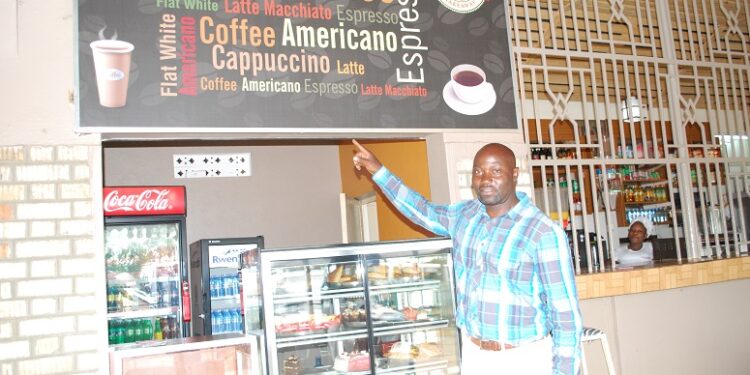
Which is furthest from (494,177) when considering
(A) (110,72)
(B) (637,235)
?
(B) (637,235)

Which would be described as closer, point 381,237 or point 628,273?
point 628,273

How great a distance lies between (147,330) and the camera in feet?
19.8

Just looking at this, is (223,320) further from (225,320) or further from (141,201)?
(141,201)

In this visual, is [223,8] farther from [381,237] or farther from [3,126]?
[381,237]

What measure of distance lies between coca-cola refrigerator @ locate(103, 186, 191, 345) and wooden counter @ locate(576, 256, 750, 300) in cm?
359

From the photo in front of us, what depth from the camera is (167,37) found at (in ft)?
13.4

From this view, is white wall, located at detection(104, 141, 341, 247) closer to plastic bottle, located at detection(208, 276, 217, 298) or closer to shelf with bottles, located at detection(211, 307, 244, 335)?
plastic bottle, located at detection(208, 276, 217, 298)

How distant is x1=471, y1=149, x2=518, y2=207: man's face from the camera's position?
320 centimetres

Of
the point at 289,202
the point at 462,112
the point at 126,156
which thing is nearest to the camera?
the point at 462,112

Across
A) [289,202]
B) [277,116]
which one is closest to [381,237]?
[289,202]

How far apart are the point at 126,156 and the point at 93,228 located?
295cm

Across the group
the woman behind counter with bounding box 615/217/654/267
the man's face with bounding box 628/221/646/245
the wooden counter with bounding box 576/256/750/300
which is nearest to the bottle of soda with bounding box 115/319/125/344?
the wooden counter with bounding box 576/256/750/300

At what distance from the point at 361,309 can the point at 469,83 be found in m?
1.87

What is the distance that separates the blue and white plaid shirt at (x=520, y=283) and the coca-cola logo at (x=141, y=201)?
3.46 m
